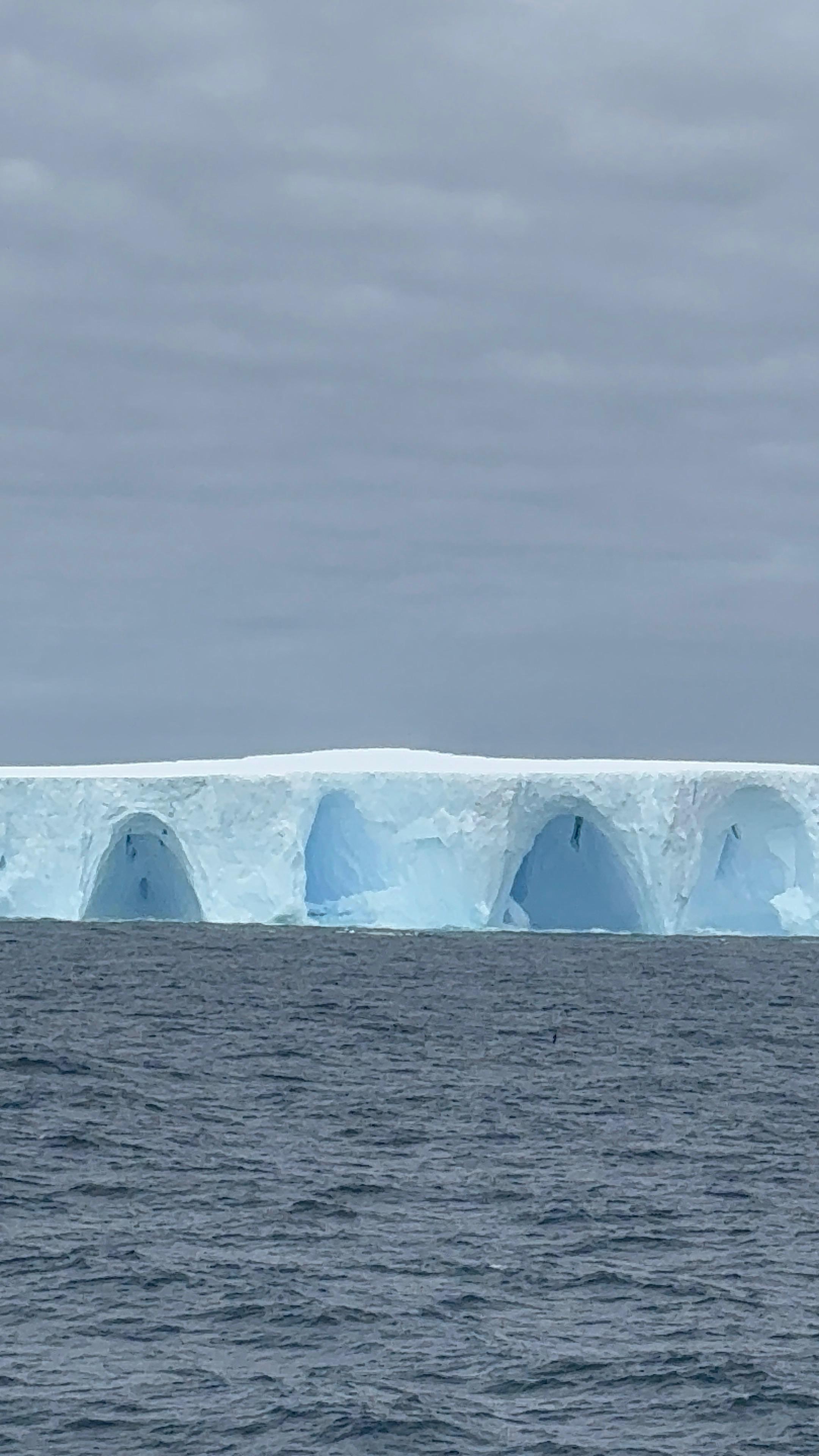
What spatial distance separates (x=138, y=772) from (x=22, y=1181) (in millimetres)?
23196

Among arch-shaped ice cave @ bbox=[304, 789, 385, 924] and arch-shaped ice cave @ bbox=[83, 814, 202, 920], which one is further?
arch-shaped ice cave @ bbox=[304, 789, 385, 924]

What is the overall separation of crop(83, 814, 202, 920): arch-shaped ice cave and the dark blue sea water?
8.13m

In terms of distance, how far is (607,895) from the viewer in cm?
3969

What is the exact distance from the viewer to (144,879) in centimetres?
4131

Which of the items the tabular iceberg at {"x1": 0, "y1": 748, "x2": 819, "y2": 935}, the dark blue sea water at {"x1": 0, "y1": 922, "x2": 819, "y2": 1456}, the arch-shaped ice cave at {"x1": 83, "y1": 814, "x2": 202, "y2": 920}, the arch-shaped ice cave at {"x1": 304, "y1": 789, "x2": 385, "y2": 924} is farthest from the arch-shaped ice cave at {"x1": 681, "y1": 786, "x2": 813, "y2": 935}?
the arch-shaped ice cave at {"x1": 83, "y1": 814, "x2": 202, "y2": 920}

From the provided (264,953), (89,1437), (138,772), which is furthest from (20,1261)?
(264,953)

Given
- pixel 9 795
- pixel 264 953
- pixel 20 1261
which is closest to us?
pixel 20 1261

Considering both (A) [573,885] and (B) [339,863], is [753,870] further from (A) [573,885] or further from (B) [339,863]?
(B) [339,863]

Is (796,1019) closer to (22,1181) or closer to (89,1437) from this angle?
(22,1181)

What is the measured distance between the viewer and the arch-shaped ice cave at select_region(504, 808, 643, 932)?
38.3 meters

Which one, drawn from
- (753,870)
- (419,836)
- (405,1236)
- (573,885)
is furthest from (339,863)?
(405,1236)

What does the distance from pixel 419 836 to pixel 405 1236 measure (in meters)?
21.1

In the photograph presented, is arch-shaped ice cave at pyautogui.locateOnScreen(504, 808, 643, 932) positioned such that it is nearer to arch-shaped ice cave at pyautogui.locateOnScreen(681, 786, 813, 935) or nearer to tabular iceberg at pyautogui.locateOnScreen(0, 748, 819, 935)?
tabular iceberg at pyautogui.locateOnScreen(0, 748, 819, 935)

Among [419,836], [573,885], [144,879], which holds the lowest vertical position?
[573,885]
